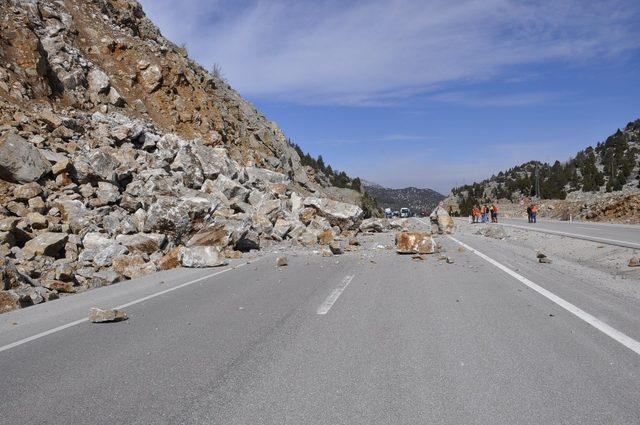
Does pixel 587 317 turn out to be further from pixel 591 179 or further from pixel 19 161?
pixel 591 179

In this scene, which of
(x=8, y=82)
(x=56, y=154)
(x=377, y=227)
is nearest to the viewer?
(x=56, y=154)

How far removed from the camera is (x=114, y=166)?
63.0 ft

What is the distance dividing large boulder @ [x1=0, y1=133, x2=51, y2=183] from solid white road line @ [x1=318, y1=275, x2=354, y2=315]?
11.4 m

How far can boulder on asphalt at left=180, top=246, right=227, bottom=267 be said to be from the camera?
13.6m

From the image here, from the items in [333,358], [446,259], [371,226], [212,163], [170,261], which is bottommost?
[333,358]

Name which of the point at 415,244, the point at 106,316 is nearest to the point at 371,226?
the point at 415,244

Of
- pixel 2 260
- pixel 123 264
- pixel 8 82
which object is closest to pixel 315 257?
pixel 123 264

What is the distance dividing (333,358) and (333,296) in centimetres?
350

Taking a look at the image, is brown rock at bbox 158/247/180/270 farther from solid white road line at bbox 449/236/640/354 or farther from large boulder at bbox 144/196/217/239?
solid white road line at bbox 449/236/640/354

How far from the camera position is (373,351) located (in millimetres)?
5270

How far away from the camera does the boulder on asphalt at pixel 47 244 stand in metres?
12.5

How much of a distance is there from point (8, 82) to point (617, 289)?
23.3 m

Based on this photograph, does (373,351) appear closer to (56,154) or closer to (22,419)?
(22,419)

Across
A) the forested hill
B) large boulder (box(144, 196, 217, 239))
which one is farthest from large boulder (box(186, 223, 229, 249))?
the forested hill
